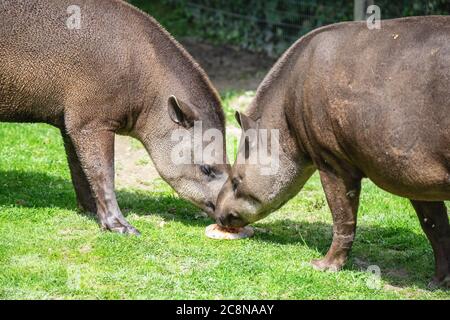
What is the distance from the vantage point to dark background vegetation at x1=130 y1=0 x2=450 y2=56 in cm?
1405

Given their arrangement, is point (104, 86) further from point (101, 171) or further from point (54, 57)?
point (101, 171)

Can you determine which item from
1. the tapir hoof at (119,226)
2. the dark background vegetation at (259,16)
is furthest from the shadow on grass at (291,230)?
the dark background vegetation at (259,16)

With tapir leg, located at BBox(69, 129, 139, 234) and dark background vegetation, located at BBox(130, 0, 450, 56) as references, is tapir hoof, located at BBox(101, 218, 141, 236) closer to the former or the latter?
tapir leg, located at BBox(69, 129, 139, 234)

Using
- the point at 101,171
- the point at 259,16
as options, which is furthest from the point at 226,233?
the point at 259,16

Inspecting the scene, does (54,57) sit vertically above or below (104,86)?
above

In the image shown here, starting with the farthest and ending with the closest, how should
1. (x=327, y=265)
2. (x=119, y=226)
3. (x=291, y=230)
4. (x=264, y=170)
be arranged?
(x=291, y=230), (x=119, y=226), (x=264, y=170), (x=327, y=265)

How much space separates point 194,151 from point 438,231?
8.36 ft

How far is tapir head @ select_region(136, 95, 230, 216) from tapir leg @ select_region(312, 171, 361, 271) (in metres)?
1.61

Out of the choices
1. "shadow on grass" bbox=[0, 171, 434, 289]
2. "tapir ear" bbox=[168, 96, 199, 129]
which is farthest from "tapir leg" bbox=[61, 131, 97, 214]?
"tapir ear" bbox=[168, 96, 199, 129]

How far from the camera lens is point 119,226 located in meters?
8.46

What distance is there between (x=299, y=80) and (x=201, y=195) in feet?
6.42

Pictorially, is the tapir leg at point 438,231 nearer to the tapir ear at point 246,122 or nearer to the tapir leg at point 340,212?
the tapir leg at point 340,212
